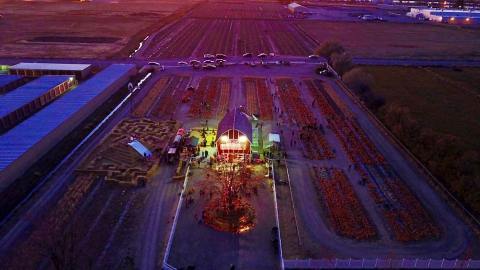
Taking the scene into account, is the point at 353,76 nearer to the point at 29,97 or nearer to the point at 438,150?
the point at 438,150

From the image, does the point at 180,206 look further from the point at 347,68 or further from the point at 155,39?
the point at 155,39

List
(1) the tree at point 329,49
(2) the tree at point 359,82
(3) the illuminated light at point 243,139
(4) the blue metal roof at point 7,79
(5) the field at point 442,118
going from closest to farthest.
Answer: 1. (5) the field at point 442,118
2. (3) the illuminated light at point 243,139
3. (4) the blue metal roof at point 7,79
4. (2) the tree at point 359,82
5. (1) the tree at point 329,49

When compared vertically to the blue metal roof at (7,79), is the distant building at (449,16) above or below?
above

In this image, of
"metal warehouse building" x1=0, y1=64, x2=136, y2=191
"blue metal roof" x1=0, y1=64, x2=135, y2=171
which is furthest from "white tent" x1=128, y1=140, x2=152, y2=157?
"blue metal roof" x1=0, y1=64, x2=135, y2=171

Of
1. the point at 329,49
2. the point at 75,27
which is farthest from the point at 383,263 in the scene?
the point at 75,27

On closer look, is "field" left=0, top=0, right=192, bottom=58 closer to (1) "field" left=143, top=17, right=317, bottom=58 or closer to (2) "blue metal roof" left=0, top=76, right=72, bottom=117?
(1) "field" left=143, top=17, right=317, bottom=58

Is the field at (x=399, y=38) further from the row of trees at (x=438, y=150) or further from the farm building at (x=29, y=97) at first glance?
the farm building at (x=29, y=97)

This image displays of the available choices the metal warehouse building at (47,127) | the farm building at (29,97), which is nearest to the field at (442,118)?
the metal warehouse building at (47,127)
